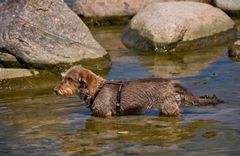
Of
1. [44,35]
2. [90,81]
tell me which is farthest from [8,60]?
Result: [90,81]

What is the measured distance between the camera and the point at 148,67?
14.8 metres

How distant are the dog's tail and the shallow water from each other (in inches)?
3.9

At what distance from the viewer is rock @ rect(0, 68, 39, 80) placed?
13836 mm

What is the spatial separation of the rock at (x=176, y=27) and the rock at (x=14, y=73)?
3537mm

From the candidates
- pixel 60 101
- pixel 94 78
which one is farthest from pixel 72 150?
pixel 60 101

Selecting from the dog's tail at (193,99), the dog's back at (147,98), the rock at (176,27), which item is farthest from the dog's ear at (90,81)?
the rock at (176,27)

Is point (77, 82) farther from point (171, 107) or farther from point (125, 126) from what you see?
point (171, 107)

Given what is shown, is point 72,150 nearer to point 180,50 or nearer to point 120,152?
point 120,152

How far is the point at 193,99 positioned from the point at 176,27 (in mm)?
6220

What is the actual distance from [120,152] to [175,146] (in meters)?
0.70

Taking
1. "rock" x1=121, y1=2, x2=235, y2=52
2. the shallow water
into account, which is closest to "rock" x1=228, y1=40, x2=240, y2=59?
the shallow water

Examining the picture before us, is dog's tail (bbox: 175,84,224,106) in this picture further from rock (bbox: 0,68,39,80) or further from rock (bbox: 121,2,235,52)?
rock (bbox: 121,2,235,52)

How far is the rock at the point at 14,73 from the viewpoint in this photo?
1384 cm

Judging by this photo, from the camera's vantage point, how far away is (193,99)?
10.5 metres
